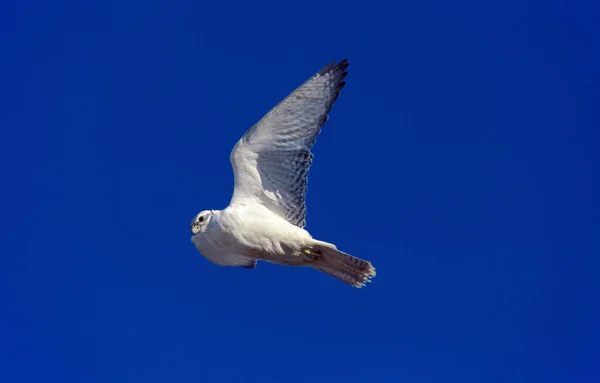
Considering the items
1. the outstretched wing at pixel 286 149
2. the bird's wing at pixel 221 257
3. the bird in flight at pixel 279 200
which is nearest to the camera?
the bird in flight at pixel 279 200

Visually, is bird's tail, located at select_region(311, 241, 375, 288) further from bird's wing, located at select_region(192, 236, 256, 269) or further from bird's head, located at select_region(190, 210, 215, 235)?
bird's head, located at select_region(190, 210, 215, 235)

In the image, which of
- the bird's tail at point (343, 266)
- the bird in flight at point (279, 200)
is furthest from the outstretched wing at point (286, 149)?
the bird's tail at point (343, 266)

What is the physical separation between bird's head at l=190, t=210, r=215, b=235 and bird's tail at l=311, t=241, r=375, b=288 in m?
1.46

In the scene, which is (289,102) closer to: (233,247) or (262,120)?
(262,120)

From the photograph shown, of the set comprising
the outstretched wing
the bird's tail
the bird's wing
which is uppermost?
the outstretched wing

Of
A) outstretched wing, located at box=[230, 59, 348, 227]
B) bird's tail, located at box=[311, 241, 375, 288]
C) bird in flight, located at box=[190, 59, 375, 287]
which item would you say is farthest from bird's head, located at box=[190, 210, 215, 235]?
bird's tail, located at box=[311, 241, 375, 288]

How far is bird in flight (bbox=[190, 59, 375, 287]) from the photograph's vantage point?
10164mm

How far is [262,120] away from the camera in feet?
34.6

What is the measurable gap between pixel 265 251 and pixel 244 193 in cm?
105

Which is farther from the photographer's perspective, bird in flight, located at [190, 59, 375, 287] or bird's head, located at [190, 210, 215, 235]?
bird's head, located at [190, 210, 215, 235]

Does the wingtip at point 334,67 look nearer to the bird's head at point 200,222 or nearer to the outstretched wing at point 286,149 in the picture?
the outstretched wing at point 286,149

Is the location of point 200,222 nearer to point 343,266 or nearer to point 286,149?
point 286,149

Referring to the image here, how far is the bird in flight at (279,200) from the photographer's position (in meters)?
10.2

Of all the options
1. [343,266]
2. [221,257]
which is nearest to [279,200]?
[221,257]
